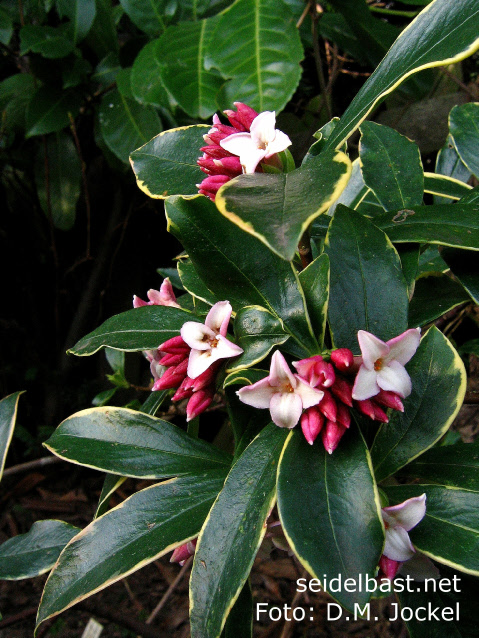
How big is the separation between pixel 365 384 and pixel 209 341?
0.16m

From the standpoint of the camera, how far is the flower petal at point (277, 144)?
451mm

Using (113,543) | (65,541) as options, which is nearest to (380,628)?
(65,541)

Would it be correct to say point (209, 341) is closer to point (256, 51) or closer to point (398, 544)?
point (398, 544)

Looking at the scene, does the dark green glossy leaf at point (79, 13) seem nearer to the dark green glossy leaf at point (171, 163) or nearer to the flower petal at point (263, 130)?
the dark green glossy leaf at point (171, 163)

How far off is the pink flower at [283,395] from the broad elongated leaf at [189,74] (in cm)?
82

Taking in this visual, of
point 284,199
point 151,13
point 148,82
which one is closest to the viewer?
point 284,199

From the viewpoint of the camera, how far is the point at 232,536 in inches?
17.2

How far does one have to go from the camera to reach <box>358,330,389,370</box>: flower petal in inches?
15.7

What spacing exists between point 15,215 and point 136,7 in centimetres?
95

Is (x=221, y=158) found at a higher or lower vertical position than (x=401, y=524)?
higher

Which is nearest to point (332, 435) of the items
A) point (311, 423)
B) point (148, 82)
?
point (311, 423)

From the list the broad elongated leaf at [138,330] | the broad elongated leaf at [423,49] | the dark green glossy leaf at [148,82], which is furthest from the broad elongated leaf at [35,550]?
the dark green glossy leaf at [148,82]

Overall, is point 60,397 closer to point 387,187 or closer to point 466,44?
point 387,187

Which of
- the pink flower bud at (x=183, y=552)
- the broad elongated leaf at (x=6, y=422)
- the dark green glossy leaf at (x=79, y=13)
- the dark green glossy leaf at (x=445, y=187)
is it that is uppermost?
the dark green glossy leaf at (x=79, y=13)
